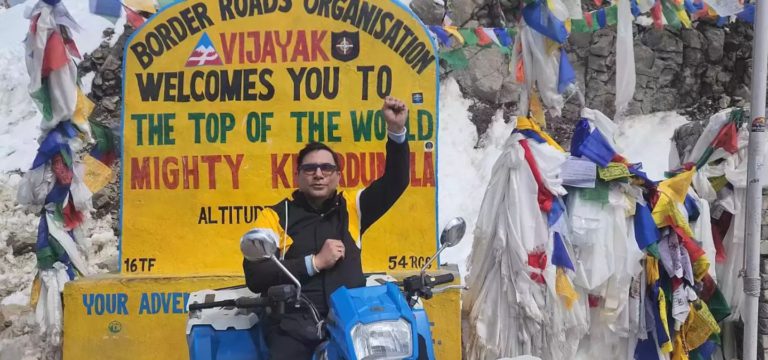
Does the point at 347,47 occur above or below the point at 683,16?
below

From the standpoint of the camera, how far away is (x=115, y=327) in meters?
5.30

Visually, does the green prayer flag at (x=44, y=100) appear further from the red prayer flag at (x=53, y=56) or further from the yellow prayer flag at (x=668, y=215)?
the yellow prayer flag at (x=668, y=215)

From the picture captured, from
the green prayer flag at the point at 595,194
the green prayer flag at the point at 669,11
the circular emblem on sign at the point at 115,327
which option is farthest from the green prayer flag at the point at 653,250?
the circular emblem on sign at the point at 115,327

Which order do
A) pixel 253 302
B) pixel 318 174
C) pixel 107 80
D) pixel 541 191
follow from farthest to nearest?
pixel 107 80
pixel 541 191
pixel 318 174
pixel 253 302

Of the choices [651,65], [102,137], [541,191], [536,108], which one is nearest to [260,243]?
[541,191]

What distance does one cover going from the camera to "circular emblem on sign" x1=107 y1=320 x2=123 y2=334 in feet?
17.4

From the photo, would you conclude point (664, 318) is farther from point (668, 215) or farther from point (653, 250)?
point (668, 215)

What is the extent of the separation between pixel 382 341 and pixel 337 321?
9.6 inches

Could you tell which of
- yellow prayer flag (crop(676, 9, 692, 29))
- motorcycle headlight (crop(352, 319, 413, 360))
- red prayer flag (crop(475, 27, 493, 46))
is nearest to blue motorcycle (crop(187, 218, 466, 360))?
motorcycle headlight (crop(352, 319, 413, 360))

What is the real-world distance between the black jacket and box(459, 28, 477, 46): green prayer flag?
3.05m

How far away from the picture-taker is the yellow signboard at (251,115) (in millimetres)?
5594

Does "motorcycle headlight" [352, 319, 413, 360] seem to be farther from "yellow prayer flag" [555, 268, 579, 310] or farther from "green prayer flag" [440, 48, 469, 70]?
"green prayer flag" [440, 48, 469, 70]

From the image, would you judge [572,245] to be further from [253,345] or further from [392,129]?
[253,345]

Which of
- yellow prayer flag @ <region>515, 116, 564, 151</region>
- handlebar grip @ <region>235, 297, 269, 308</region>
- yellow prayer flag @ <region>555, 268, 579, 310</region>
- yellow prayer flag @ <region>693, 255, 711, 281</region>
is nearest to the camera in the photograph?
handlebar grip @ <region>235, 297, 269, 308</region>
